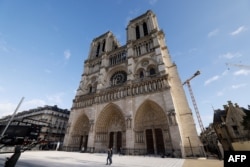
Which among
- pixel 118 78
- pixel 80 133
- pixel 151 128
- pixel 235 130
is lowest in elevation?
pixel 151 128

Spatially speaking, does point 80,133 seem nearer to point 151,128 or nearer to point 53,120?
point 151,128

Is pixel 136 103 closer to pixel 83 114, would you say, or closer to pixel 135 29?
pixel 83 114

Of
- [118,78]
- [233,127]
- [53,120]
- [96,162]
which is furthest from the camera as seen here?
[53,120]

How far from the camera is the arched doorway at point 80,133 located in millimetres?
20508

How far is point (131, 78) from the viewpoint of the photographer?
19.7m

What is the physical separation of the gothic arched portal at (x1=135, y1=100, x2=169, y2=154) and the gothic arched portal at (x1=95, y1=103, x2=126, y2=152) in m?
2.51

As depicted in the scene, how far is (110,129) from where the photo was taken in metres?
19.1

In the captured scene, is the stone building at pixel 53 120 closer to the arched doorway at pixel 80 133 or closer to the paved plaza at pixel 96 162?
the arched doorway at pixel 80 133

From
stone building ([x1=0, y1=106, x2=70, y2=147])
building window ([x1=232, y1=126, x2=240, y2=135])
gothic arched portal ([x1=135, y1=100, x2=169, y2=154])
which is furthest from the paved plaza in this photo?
stone building ([x1=0, y1=106, x2=70, y2=147])

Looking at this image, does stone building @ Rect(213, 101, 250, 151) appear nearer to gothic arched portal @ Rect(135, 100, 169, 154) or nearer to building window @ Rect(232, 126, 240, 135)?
building window @ Rect(232, 126, 240, 135)

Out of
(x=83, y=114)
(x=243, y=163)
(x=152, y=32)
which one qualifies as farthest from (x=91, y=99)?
(x=243, y=163)

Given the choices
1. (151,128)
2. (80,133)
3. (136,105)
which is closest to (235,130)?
(151,128)

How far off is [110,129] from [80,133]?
5.95 metres

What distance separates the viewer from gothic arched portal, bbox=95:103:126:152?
706 inches
